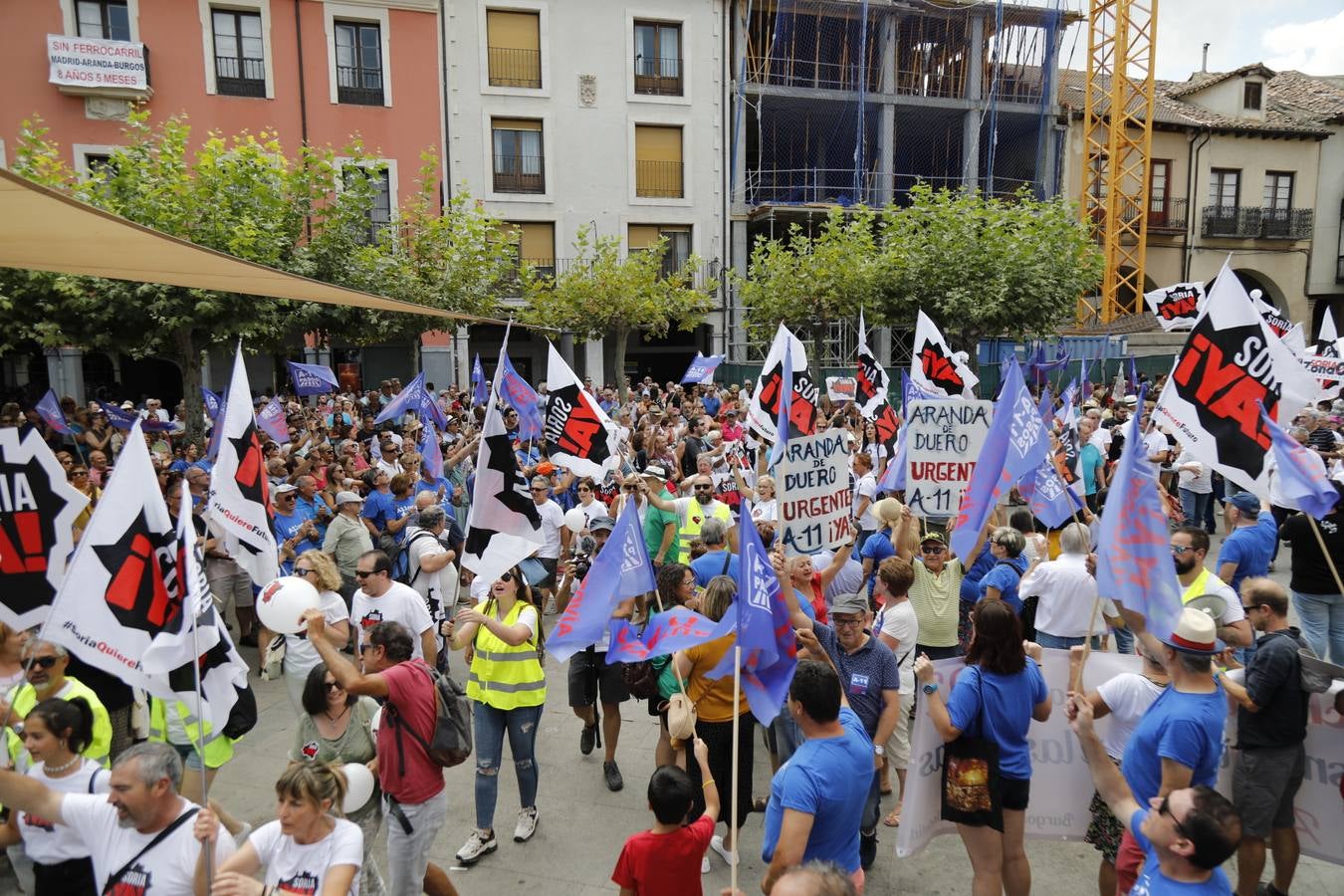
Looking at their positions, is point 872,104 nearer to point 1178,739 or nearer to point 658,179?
point 658,179

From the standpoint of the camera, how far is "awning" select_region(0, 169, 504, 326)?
13.3ft

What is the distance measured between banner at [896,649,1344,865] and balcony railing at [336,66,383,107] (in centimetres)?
2617

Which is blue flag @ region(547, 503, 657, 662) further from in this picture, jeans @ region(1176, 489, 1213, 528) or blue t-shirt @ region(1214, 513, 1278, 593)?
jeans @ region(1176, 489, 1213, 528)

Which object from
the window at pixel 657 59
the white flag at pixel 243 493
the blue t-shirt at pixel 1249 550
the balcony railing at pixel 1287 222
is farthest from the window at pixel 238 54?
the balcony railing at pixel 1287 222

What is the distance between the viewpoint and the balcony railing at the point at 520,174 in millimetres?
27219

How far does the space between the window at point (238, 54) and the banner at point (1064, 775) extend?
26588 millimetres

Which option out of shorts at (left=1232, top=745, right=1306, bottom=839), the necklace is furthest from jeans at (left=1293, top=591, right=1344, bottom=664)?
the necklace

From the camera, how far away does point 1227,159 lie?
106 ft

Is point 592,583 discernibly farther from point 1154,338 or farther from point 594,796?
point 1154,338

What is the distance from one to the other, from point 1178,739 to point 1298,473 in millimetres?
2290

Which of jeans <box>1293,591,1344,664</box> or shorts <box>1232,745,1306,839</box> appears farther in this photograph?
jeans <box>1293,591,1344,664</box>

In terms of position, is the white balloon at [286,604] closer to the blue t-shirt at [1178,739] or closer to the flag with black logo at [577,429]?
the flag with black logo at [577,429]

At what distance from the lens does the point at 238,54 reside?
79.5 feet

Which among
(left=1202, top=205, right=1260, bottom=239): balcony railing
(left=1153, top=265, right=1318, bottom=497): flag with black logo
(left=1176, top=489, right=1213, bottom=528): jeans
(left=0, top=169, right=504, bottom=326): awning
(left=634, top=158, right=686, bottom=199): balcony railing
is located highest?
(left=634, top=158, right=686, bottom=199): balcony railing
